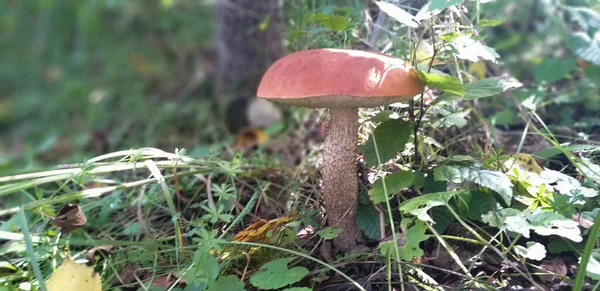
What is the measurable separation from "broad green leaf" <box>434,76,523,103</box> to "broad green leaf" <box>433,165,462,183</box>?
19cm

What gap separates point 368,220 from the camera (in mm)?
1260

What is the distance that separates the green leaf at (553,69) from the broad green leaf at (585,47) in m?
0.05

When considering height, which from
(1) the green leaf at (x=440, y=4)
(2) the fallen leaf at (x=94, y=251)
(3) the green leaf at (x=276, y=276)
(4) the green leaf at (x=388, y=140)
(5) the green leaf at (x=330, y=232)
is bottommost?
(2) the fallen leaf at (x=94, y=251)

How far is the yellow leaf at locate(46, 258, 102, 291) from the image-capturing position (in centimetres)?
110

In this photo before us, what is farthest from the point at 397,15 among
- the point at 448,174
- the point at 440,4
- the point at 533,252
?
the point at 533,252

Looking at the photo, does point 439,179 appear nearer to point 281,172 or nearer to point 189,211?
point 281,172

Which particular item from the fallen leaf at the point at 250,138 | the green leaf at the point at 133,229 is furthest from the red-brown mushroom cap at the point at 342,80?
the fallen leaf at the point at 250,138

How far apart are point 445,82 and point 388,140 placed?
245mm

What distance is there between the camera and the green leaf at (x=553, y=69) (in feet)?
5.92

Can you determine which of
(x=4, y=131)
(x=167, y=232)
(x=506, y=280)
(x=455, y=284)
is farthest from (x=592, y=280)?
(x=4, y=131)

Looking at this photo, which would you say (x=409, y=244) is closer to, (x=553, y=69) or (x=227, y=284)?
(x=227, y=284)

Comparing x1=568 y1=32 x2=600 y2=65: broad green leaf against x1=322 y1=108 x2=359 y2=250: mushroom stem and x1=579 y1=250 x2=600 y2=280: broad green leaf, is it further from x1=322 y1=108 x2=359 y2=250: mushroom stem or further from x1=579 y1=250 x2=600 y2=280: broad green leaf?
x1=322 y1=108 x2=359 y2=250: mushroom stem

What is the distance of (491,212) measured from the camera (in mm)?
1144

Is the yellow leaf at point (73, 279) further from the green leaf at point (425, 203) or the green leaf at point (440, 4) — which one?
the green leaf at point (440, 4)
